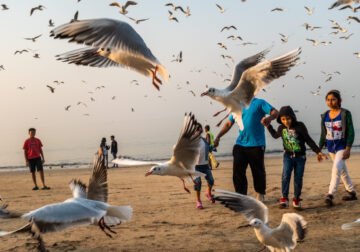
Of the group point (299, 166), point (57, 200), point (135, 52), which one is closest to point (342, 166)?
point (299, 166)

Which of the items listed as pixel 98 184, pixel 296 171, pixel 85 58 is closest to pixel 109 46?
pixel 85 58

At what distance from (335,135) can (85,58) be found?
4.16 meters

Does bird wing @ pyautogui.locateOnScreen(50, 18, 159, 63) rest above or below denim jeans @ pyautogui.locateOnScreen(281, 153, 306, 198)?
above

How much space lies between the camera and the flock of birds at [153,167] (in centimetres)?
378

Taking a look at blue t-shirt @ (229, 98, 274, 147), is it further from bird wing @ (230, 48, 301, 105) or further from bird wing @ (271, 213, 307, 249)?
bird wing @ (271, 213, 307, 249)

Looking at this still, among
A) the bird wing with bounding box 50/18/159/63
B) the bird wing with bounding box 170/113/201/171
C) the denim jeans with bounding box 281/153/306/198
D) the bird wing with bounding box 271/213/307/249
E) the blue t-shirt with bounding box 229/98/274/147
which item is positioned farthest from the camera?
the blue t-shirt with bounding box 229/98/274/147

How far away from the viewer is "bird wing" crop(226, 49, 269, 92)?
20.8 feet

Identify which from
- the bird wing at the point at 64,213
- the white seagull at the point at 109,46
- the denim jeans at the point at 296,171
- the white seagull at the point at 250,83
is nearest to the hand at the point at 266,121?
the white seagull at the point at 250,83

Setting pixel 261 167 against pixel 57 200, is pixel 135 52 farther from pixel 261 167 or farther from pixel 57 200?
pixel 57 200

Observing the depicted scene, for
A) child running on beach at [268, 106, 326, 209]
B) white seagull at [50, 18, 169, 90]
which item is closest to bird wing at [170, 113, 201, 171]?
white seagull at [50, 18, 169, 90]

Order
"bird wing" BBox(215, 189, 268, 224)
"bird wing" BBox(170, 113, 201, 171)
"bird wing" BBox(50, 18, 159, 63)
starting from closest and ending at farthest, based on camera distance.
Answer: "bird wing" BBox(215, 189, 268, 224), "bird wing" BBox(170, 113, 201, 171), "bird wing" BBox(50, 18, 159, 63)

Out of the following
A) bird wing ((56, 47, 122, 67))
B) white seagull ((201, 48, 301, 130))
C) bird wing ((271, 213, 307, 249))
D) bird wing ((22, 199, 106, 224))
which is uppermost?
bird wing ((56, 47, 122, 67))

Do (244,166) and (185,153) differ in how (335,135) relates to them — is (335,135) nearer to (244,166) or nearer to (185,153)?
(244,166)

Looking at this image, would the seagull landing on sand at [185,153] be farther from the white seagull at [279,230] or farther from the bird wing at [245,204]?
the white seagull at [279,230]
